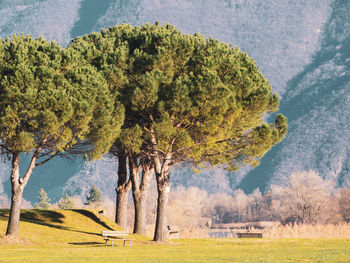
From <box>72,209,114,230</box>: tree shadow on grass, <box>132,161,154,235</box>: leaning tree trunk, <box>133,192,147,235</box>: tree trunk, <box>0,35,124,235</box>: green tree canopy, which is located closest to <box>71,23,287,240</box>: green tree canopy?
<box>0,35,124,235</box>: green tree canopy

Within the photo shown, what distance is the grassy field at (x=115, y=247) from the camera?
23609 mm

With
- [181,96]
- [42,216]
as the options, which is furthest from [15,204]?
[181,96]

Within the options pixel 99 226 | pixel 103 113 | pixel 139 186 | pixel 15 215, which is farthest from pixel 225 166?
pixel 15 215

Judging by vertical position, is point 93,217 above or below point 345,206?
below

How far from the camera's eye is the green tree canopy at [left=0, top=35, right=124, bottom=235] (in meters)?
31.2

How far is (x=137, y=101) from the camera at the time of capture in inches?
1368

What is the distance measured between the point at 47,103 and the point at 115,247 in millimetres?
9376

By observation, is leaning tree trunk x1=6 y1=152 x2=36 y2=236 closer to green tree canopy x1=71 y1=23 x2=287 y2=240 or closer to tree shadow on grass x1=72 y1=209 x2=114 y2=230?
green tree canopy x1=71 y1=23 x2=287 y2=240

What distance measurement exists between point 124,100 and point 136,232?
11.8 metres

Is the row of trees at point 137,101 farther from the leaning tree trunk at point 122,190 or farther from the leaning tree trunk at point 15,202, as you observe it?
the leaning tree trunk at point 122,190

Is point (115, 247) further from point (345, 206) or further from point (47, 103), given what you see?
point (345, 206)

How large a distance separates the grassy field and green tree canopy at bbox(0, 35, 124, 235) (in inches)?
144

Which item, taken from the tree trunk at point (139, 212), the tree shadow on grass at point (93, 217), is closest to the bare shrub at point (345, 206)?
the tree shadow on grass at point (93, 217)

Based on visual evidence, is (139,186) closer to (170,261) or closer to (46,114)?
(46,114)
